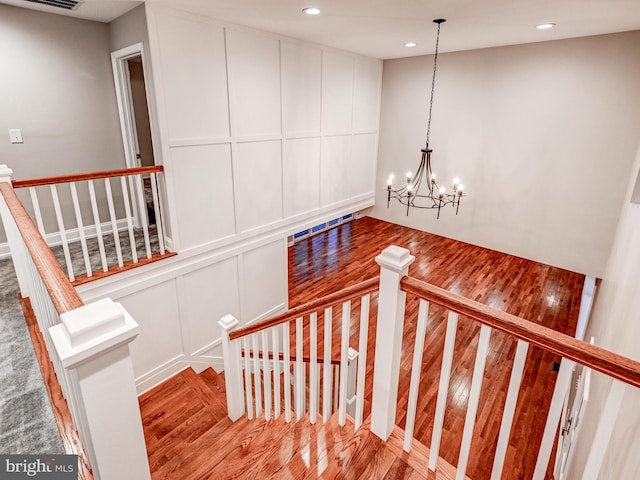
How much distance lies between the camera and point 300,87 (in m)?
4.54

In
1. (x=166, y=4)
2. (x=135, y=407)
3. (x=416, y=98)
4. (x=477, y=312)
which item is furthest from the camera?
(x=416, y=98)

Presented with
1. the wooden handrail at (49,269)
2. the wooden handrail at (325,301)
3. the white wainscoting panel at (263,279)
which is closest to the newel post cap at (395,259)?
the wooden handrail at (325,301)

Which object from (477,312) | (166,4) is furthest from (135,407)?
(166,4)

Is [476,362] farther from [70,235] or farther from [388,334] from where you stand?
[70,235]

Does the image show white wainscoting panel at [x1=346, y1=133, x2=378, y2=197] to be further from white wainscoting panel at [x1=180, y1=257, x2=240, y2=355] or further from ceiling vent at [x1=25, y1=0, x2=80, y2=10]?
ceiling vent at [x1=25, y1=0, x2=80, y2=10]

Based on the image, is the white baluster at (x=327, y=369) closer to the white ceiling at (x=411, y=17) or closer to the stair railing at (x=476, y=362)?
the stair railing at (x=476, y=362)

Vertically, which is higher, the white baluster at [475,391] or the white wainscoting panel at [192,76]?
the white wainscoting panel at [192,76]

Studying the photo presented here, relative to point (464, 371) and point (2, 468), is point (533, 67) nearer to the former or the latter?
point (464, 371)

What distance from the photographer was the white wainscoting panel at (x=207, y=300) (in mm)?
3902

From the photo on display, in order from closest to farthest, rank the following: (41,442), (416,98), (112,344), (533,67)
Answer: (112,344) < (41,442) < (533,67) < (416,98)

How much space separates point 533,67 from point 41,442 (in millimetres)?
6256

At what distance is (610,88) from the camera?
174 inches

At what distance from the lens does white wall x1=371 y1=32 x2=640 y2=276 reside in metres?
4.48

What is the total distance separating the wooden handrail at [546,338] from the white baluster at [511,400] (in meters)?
0.05
